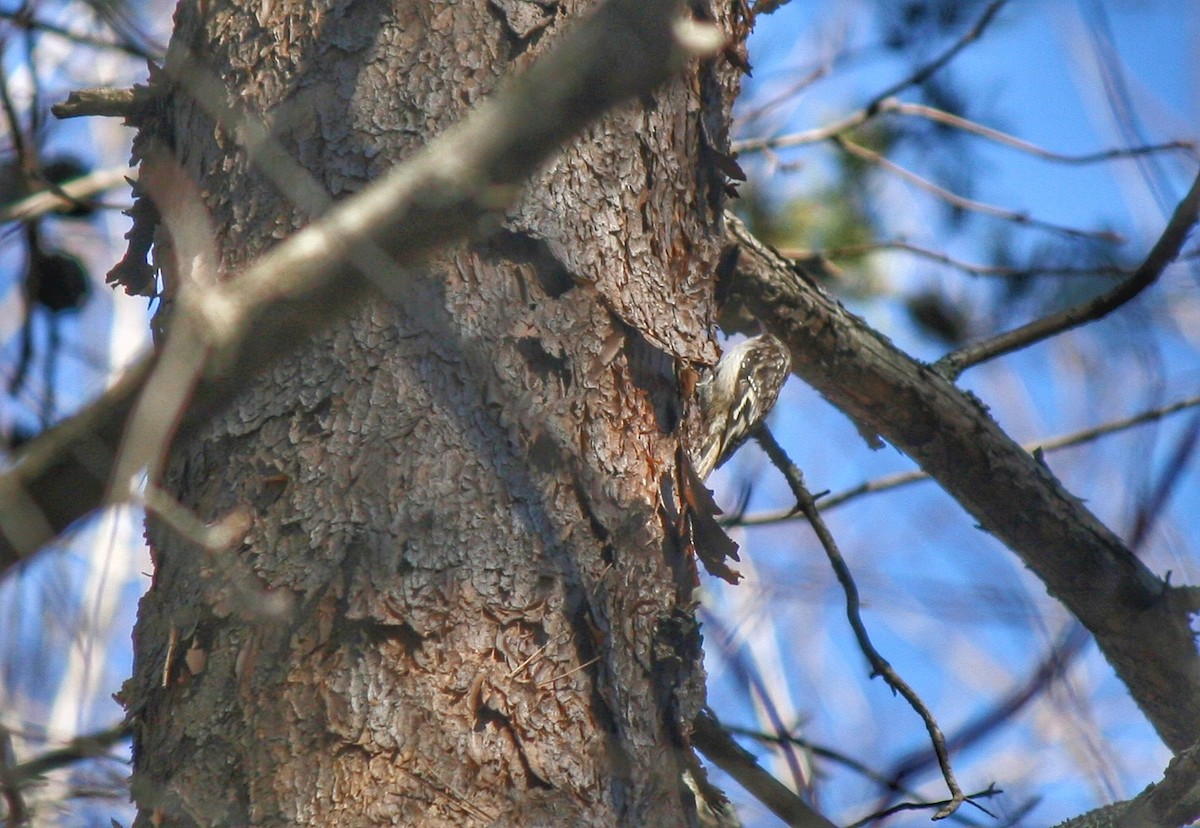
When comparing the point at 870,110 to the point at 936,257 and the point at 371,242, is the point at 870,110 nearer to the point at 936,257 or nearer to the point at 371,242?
the point at 936,257

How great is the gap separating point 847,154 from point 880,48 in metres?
0.46

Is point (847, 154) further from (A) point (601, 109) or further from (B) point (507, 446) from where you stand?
(A) point (601, 109)

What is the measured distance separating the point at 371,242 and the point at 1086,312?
233cm

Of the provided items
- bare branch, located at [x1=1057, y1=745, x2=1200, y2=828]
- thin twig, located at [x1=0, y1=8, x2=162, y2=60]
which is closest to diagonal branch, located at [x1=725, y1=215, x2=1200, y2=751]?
bare branch, located at [x1=1057, y1=745, x2=1200, y2=828]

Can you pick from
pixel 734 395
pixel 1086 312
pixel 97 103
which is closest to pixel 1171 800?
pixel 1086 312

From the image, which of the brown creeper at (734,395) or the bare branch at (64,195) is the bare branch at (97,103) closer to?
the bare branch at (64,195)

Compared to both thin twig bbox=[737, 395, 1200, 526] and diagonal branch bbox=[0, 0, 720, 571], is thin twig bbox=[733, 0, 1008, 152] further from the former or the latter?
diagonal branch bbox=[0, 0, 720, 571]

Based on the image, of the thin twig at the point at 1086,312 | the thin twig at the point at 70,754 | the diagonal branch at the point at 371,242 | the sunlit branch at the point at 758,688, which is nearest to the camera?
the diagonal branch at the point at 371,242

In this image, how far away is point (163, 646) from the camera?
1755mm

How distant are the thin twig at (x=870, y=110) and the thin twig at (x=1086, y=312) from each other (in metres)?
1.06

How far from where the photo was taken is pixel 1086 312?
2.88 metres

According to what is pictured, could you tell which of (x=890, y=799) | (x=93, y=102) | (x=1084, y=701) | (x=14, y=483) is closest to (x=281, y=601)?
(x=14, y=483)

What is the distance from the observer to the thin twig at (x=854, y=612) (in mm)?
2150

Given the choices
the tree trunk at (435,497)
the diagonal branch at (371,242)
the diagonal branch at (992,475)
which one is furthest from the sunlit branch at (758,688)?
the diagonal branch at (371,242)
